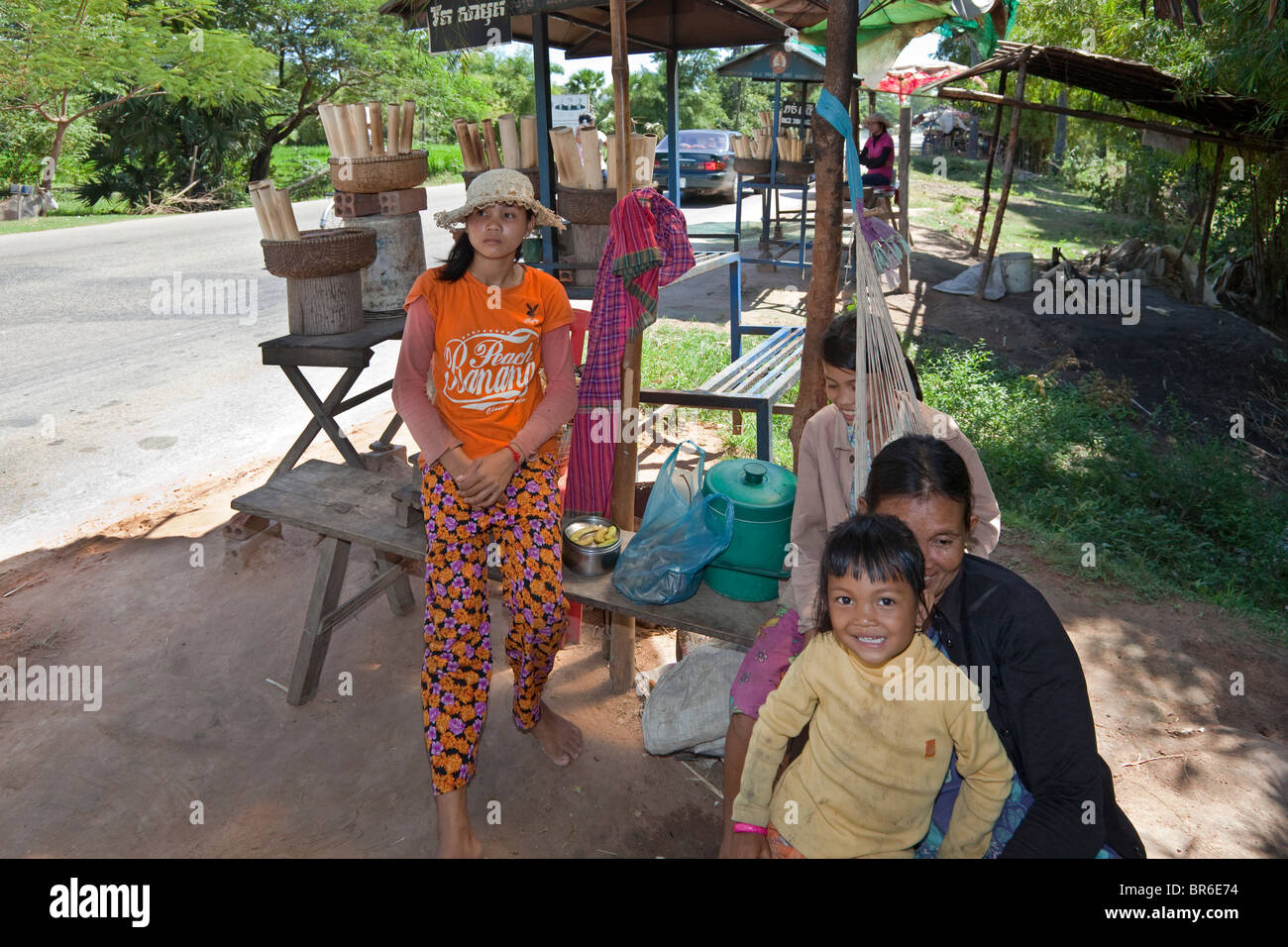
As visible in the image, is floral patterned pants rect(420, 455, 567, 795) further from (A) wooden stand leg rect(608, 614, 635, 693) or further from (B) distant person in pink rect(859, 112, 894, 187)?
(B) distant person in pink rect(859, 112, 894, 187)

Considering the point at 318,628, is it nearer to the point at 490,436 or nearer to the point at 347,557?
the point at 347,557

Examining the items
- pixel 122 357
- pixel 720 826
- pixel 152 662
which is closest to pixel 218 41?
pixel 122 357

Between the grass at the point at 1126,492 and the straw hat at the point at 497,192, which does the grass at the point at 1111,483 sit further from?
the straw hat at the point at 497,192

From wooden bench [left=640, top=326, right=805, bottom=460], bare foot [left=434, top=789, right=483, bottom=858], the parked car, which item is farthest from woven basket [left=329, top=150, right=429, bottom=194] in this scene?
the parked car

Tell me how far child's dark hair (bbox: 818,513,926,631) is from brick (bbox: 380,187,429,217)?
9.38ft

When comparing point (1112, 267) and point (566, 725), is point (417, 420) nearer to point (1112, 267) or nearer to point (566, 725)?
point (566, 725)

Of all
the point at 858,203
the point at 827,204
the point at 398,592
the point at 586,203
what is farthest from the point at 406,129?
the point at 858,203

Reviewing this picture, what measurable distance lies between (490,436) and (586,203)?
1.54 meters

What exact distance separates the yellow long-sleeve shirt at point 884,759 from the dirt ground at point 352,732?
79 centimetres

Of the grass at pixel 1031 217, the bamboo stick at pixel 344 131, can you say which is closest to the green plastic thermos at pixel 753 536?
the bamboo stick at pixel 344 131

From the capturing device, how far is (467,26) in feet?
13.8

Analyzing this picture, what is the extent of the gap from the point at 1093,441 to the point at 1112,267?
21.1ft

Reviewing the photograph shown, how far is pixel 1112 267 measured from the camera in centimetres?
1070

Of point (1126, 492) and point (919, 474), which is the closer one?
point (919, 474)
